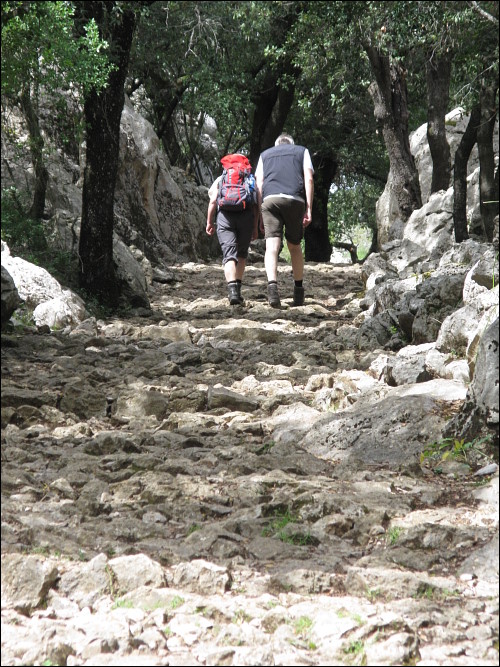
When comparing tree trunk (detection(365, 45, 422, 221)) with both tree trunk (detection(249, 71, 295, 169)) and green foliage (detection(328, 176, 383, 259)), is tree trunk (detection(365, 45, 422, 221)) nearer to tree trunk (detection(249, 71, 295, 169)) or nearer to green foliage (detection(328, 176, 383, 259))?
tree trunk (detection(249, 71, 295, 169))

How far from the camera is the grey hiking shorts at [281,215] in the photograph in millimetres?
9305

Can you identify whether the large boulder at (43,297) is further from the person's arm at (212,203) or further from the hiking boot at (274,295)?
the hiking boot at (274,295)

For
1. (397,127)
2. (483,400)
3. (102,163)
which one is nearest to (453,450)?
(483,400)

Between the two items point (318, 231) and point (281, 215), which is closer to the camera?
point (281, 215)

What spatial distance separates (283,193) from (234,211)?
24.3 inches

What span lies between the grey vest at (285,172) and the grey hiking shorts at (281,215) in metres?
0.08

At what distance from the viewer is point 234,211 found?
9.44 meters

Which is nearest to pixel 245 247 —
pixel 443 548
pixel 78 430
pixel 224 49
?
pixel 78 430

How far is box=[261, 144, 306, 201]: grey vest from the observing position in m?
9.27

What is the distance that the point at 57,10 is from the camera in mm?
7828

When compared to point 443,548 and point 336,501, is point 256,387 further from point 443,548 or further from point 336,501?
point 443,548

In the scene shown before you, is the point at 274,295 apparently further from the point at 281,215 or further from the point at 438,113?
the point at 438,113

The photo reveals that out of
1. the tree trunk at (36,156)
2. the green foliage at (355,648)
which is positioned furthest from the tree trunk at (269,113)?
the green foliage at (355,648)

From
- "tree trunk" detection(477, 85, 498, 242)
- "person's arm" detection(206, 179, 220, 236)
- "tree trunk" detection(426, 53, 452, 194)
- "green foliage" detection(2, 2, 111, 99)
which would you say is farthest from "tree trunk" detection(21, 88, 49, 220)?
"tree trunk" detection(426, 53, 452, 194)
